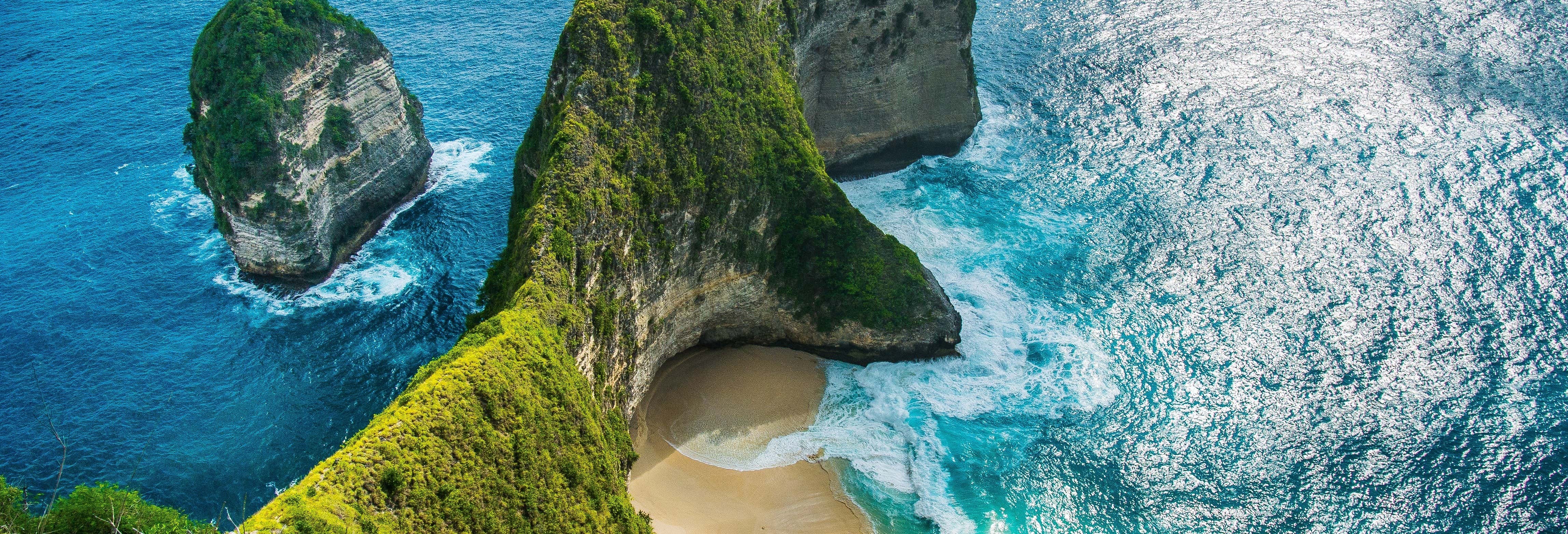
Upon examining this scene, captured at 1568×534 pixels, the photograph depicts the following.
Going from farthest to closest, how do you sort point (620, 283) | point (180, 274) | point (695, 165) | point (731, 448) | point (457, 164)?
point (457, 164) → point (180, 274) → point (695, 165) → point (731, 448) → point (620, 283)

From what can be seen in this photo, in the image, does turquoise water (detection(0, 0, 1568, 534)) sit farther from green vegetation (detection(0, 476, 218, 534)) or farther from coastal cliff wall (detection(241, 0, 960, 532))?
green vegetation (detection(0, 476, 218, 534))

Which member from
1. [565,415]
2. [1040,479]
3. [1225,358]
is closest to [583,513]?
[565,415]

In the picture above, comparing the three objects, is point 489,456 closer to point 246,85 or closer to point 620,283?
point 620,283

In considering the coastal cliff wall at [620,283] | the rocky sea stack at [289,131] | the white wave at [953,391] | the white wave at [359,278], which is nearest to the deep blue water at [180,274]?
the white wave at [359,278]

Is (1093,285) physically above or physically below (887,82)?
below

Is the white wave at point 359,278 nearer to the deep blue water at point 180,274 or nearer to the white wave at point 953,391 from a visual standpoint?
the deep blue water at point 180,274

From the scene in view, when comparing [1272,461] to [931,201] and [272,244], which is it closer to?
[931,201]

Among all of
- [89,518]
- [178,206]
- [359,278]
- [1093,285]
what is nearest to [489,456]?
[89,518]
